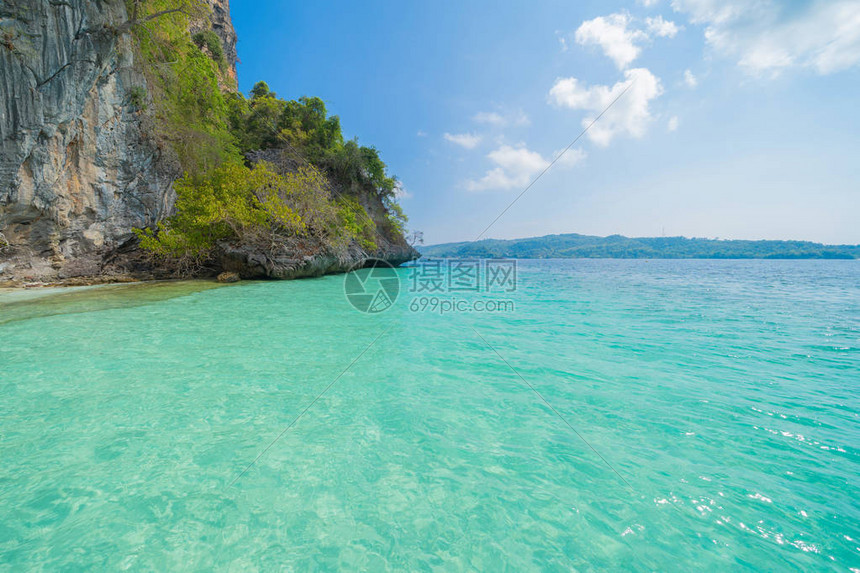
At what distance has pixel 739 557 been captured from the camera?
1.85 meters

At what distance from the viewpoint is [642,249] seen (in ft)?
303

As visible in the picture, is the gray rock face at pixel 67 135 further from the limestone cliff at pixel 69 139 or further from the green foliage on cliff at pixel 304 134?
the green foliage on cliff at pixel 304 134

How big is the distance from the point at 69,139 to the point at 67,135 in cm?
14

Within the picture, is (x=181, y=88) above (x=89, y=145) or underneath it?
above

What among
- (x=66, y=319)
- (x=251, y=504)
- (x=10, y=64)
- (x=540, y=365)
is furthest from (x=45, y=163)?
(x=540, y=365)

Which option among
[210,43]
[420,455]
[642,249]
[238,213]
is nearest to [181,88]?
[238,213]

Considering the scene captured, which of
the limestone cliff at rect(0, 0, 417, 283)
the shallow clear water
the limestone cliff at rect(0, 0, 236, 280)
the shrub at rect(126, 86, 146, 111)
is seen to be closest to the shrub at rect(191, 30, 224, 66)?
the limestone cliff at rect(0, 0, 417, 283)

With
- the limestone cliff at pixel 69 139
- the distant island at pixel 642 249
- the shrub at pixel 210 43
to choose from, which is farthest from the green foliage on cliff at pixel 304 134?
the distant island at pixel 642 249

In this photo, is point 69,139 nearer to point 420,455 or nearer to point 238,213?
point 238,213

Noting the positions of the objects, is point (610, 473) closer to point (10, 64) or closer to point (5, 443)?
point (5, 443)

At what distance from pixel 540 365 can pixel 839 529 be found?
308 cm

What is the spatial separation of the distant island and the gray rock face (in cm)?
4270

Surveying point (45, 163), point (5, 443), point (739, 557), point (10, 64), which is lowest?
point (739, 557)

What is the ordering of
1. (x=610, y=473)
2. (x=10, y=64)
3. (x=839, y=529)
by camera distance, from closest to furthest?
(x=839, y=529), (x=610, y=473), (x=10, y=64)
